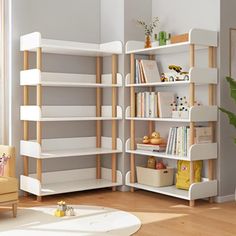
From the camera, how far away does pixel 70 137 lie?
4.99 meters

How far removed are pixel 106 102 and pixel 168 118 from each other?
3.07 ft

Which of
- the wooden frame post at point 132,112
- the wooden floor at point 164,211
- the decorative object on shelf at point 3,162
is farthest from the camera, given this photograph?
the wooden frame post at point 132,112

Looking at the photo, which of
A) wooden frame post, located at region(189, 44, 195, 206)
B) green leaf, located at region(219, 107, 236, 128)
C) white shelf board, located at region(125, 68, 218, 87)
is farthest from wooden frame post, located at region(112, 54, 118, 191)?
green leaf, located at region(219, 107, 236, 128)

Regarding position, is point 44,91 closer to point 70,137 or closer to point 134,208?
point 70,137

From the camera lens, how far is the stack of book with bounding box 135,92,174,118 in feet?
15.0

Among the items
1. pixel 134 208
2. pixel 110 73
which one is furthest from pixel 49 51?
pixel 134 208

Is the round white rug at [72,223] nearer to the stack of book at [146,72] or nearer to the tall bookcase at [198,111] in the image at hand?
the tall bookcase at [198,111]

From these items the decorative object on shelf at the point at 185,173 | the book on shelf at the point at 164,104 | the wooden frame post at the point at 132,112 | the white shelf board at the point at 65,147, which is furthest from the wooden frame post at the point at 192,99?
the white shelf board at the point at 65,147

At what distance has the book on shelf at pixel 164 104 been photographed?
457 cm

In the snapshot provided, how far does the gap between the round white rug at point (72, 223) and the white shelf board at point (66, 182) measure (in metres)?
0.42

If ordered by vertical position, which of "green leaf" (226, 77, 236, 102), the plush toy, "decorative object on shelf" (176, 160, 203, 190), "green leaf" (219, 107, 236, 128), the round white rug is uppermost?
"green leaf" (226, 77, 236, 102)

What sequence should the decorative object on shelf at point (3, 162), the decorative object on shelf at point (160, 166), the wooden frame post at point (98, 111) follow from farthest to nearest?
the wooden frame post at point (98, 111), the decorative object on shelf at point (160, 166), the decorative object on shelf at point (3, 162)

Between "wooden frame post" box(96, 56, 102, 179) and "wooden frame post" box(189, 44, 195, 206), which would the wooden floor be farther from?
"wooden frame post" box(96, 56, 102, 179)

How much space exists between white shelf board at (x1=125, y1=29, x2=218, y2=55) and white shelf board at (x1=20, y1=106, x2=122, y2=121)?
26.2 inches
